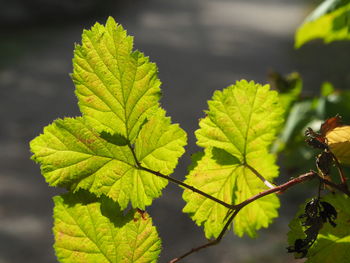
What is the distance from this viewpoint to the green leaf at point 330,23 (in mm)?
936

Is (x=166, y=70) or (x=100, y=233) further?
(x=166, y=70)

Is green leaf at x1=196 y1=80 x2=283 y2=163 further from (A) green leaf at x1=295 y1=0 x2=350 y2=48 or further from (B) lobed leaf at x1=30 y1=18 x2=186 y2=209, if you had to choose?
(A) green leaf at x1=295 y1=0 x2=350 y2=48

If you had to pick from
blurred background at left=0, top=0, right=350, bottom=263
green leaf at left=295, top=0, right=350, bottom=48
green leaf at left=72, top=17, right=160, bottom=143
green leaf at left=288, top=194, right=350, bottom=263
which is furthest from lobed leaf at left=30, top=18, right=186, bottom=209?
blurred background at left=0, top=0, right=350, bottom=263

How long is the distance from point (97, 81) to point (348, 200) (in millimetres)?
335

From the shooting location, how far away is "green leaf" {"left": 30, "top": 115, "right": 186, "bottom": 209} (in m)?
0.61

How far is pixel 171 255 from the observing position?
15.8ft

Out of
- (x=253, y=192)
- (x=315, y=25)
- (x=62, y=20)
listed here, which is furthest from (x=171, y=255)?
(x=62, y=20)

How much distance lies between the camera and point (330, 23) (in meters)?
1.20

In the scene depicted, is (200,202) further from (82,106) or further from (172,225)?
(172,225)

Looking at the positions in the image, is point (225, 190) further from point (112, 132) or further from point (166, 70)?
point (166, 70)

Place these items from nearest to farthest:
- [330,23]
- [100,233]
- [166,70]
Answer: [100,233] → [330,23] → [166,70]

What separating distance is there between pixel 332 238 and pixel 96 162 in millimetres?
302

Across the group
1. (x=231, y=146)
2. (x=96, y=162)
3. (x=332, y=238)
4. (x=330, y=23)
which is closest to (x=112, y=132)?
(x=96, y=162)

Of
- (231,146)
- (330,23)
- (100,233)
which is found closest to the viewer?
(100,233)
